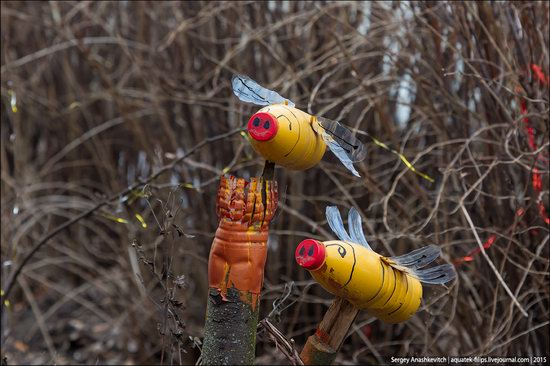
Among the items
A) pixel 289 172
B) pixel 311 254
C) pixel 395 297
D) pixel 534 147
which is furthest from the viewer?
pixel 289 172

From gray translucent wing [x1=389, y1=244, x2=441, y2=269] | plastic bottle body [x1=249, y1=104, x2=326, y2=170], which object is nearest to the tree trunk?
plastic bottle body [x1=249, y1=104, x2=326, y2=170]

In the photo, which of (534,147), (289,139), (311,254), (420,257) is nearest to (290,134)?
(289,139)

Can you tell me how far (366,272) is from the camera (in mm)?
1493

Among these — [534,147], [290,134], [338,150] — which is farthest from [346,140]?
[534,147]

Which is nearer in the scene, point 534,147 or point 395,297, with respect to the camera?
point 395,297

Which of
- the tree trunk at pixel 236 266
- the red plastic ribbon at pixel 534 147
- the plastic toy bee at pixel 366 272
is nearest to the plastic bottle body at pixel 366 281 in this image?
the plastic toy bee at pixel 366 272

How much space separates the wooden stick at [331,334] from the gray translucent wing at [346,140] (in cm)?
29

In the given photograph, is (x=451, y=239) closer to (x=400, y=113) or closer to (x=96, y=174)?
(x=400, y=113)

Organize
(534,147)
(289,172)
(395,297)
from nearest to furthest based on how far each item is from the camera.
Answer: (395,297) → (534,147) → (289,172)

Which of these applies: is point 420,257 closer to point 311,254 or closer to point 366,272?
point 366,272

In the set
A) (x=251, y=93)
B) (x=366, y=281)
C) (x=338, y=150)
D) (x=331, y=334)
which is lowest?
(x=331, y=334)

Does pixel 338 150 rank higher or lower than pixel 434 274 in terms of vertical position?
higher

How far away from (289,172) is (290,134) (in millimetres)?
1627

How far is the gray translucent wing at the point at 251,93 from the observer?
1623 mm
